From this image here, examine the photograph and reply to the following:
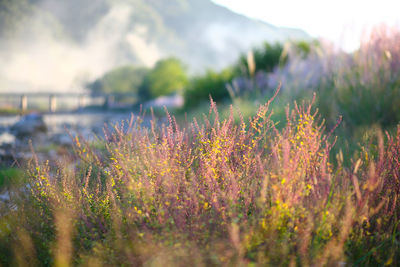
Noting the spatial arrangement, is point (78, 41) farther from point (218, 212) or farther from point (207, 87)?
point (218, 212)

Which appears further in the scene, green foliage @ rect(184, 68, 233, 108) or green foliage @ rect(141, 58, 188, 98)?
green foliage @ rect(141, 58, 188, 98)

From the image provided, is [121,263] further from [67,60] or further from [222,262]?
[67,60]

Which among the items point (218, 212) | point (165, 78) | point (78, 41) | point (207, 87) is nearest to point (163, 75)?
point (165, 78)

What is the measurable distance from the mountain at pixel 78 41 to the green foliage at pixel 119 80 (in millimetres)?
2209

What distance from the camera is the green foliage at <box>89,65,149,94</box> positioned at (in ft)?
152

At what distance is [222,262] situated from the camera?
1726 millimetres

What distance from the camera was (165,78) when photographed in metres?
24.8

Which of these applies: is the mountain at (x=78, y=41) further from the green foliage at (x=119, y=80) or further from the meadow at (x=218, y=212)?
the meadow at (x=218, y=212)

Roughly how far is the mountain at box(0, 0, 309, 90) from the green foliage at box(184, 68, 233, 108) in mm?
20906

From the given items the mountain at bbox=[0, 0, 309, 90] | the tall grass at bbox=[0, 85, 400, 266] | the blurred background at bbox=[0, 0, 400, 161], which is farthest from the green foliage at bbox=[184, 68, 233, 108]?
the mountain at bbox=[0, 0, 309, 90]

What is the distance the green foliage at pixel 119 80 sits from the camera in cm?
4638

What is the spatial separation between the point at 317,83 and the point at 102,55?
5547 inches

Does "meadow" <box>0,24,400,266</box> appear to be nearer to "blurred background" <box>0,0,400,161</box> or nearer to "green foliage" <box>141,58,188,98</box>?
"blurred background" <box>0,0,400,161</box>

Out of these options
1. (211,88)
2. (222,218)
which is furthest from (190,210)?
(211,88)
